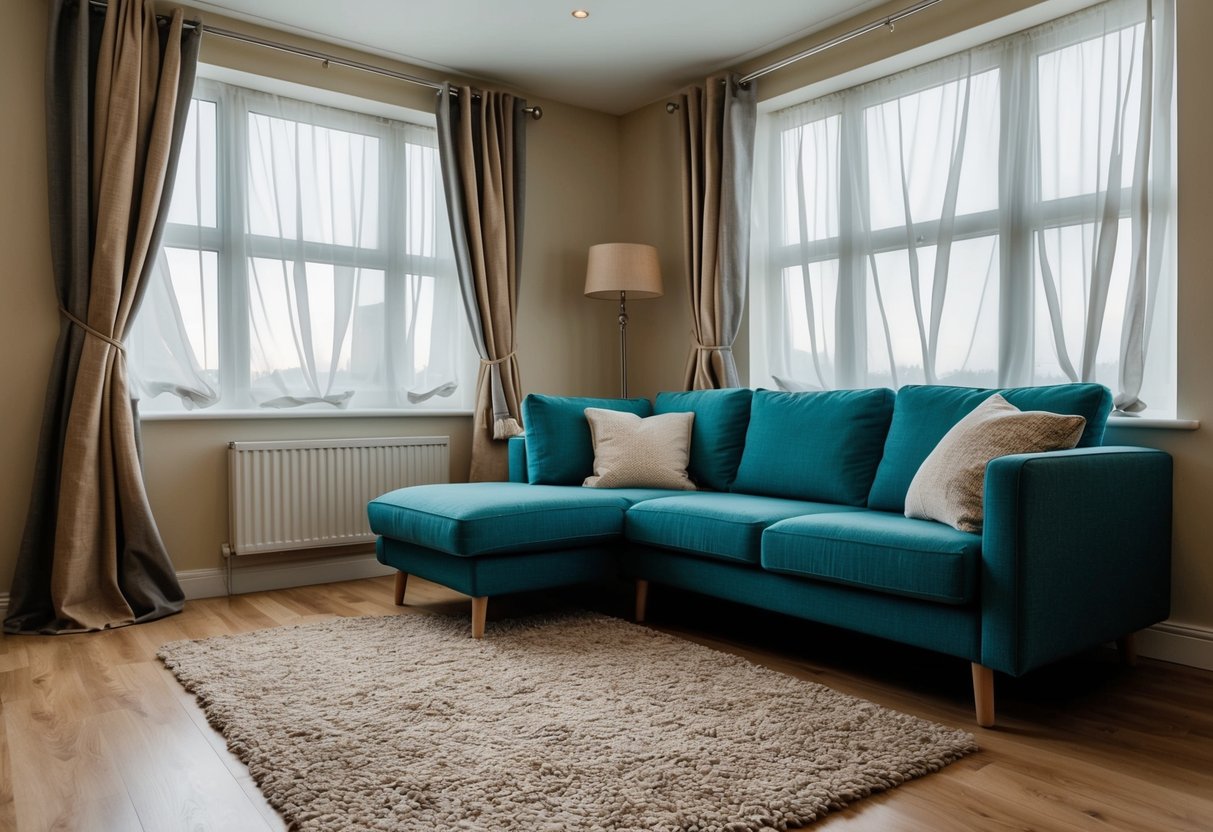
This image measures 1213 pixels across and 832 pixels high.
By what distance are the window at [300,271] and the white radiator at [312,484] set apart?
0.25 meters

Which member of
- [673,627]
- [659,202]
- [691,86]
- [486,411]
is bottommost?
[673,627]

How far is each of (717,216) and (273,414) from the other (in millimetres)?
2263

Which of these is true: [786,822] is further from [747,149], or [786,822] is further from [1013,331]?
[747,149]

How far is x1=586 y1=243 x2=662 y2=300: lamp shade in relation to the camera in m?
4.31

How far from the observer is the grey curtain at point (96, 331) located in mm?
3225

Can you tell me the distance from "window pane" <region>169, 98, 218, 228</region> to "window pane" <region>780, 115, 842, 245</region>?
2.64 metres

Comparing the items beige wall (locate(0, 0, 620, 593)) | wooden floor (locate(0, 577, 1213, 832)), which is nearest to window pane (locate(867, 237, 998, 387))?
wooden floor (locate(0, 577, 1213, 832))

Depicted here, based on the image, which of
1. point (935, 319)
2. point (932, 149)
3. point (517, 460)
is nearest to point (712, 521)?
point (517, 460)

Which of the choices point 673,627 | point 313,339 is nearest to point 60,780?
point 673,627

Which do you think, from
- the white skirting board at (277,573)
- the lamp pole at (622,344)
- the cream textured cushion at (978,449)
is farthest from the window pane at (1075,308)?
the white skirting board at (277,573)

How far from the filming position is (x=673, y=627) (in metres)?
3.19

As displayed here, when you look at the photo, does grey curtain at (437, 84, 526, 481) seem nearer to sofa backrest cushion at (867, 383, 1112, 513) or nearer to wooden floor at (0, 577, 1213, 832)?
wooden floor at (0, 577, 1213, 832)

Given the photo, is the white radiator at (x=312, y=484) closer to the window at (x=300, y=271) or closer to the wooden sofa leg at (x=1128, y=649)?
the window at (x=300, y=271)

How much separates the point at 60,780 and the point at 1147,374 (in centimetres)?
332
